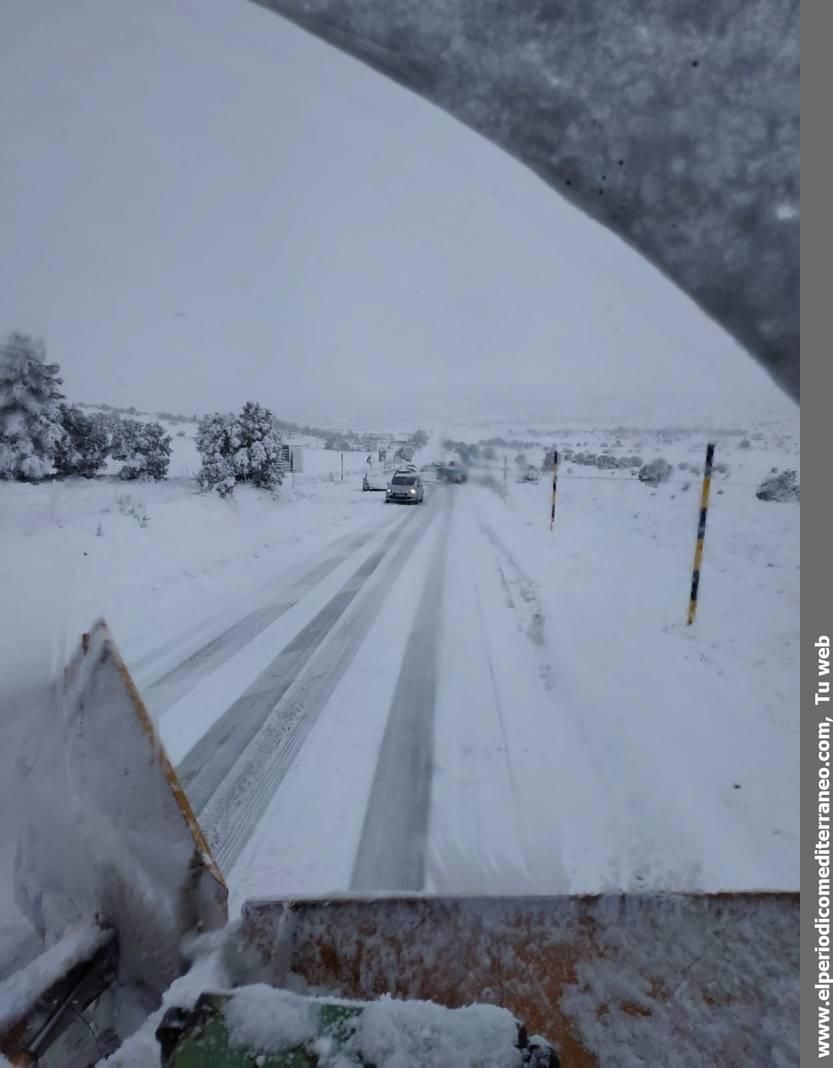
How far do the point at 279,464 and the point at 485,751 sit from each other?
13820 mm

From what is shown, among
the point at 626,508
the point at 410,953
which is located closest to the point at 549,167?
the point at 410,953

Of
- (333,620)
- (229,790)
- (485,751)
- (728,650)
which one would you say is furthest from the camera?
(333,620)

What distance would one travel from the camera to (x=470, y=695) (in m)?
3.54

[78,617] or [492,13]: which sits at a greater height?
[492,13]

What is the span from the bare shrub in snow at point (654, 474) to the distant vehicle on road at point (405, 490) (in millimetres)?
6904

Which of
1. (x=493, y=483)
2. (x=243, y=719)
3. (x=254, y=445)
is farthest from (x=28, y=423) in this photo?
(x=493, y=483)

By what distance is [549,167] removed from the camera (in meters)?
1.53

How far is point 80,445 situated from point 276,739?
1265cm

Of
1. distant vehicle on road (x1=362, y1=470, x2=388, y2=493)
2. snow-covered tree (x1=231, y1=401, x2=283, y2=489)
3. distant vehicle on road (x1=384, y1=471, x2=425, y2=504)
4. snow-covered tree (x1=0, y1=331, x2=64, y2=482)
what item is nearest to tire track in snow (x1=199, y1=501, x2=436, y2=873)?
snow-covered tree (x1=0, y1=331, x2=64, y2=482)

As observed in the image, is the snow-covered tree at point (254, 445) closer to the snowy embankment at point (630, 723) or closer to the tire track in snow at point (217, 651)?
the tire track in snow at point (217, 651)

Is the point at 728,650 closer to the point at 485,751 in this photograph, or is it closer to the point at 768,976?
the point at 485,751

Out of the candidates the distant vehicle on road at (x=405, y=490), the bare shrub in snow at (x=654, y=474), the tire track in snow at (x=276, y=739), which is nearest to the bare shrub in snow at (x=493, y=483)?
the distant vehicle on road at (x=405, y=490)

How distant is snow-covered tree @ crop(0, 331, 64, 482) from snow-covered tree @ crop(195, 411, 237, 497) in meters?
A: 3.99

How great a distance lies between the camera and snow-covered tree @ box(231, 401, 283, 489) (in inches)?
565
